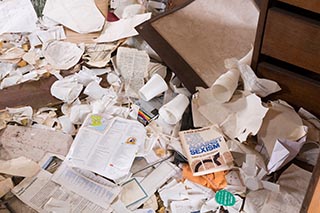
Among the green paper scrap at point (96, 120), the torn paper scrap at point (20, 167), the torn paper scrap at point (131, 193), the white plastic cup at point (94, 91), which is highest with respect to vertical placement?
the white plastic cup at point (94, 91)

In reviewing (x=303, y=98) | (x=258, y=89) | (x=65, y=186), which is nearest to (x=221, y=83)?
(x=258, y=89)

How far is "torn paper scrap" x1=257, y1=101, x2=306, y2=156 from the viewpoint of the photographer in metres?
1.59

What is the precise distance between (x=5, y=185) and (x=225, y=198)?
26.8 inches

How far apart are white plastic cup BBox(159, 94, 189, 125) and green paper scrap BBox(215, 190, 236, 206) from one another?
32cm

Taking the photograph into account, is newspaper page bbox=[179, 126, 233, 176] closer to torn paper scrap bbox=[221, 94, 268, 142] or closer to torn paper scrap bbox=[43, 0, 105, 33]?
torn paper scrap bbox=[221, 94, 268, 142]

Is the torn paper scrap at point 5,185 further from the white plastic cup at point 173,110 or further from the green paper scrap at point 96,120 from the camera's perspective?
the white plastic cup at point 173,110

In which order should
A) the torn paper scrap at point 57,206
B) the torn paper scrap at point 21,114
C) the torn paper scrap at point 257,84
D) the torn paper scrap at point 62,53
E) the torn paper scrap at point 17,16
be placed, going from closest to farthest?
the torn paper scrap at point 57,206
the torn paper scrap at point 257,84
the torn paper scrap at point 21,114
the torn paper scrap at point 62,53
the torn paper scrap at point 17,16

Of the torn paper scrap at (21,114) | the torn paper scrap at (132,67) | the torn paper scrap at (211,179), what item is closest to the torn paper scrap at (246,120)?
the torn paper scrap at (211,179)

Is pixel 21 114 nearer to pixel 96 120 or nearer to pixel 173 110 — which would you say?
pixel 96 120

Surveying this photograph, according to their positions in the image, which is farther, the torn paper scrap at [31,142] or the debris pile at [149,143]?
the torn paper scrap at [31,142]

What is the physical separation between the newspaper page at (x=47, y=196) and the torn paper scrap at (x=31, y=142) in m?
0.10

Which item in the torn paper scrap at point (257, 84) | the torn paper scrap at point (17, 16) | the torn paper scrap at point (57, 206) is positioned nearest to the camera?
the torn paper scrap at point (57, 206)

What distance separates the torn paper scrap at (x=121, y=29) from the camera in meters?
2.09

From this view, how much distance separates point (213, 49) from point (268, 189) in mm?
621
